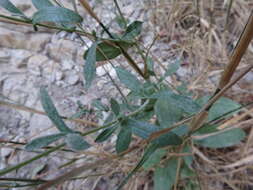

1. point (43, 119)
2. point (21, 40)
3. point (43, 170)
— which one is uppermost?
point (21, 40)

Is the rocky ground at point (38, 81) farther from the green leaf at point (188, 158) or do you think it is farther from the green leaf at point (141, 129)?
the green leaf at point (141, 129)

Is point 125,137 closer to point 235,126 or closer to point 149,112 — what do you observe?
point 149,112

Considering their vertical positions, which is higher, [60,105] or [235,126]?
[60,105]

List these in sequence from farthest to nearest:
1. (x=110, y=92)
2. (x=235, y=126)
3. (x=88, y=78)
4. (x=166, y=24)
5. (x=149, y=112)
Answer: (x=166, y=24), (x=110, y=92), (x=235, y=126), (x=149, y=112), (x=88, y=78)

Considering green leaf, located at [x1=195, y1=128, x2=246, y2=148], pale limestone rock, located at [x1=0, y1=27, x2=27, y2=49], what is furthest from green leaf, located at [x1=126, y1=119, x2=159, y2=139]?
pale limestone rock, located at [x1=0, y1=27, x2=27, y2=49]

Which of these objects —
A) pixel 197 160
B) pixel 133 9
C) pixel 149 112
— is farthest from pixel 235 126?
pixel 133 9

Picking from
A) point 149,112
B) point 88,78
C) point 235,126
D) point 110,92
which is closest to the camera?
point 88,78

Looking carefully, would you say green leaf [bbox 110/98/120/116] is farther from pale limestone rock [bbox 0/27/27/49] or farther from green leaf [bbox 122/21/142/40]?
pale limestone rock [bbox 0/27/27/49]

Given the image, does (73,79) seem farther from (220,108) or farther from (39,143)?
(39,143)

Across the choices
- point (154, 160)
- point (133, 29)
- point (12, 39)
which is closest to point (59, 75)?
point (12, 39)
